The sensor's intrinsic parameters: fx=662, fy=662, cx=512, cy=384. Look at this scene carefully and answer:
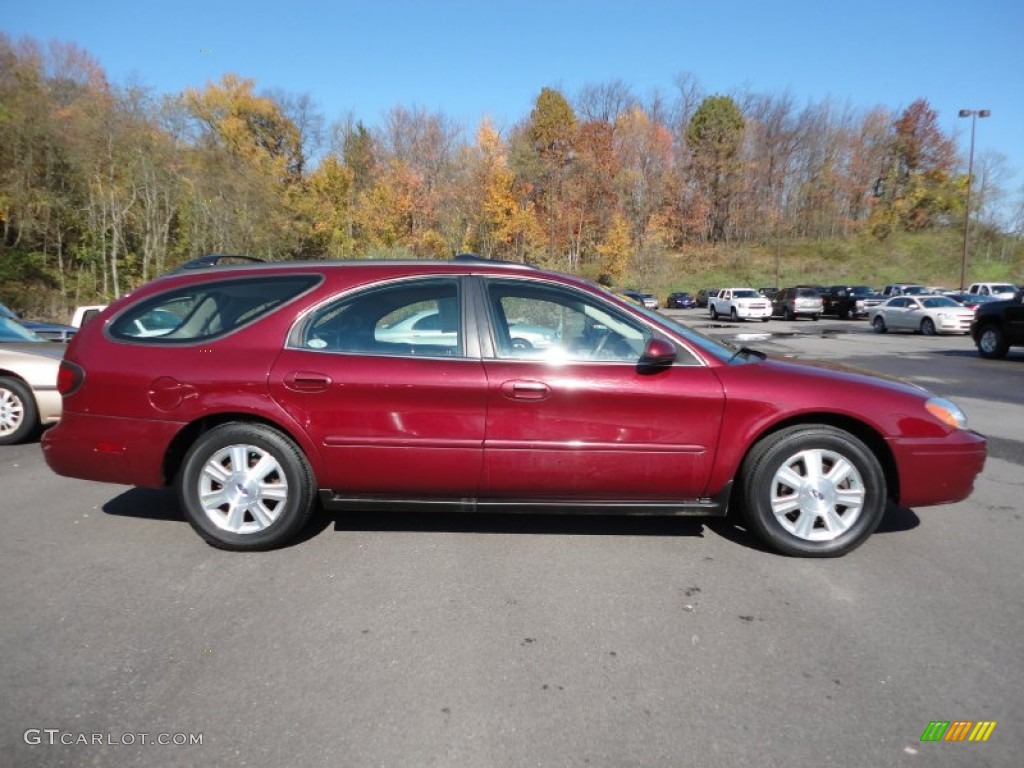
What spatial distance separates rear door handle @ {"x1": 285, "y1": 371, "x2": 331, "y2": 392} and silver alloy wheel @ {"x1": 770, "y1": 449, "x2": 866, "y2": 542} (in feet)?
8.66

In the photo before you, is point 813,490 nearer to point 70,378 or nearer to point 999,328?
point 70,378

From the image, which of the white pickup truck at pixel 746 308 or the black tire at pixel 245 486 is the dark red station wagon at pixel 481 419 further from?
the white pickup truck at pixel 746 308

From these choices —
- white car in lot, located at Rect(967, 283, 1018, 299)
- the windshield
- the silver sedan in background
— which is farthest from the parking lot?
white car in lot, located at Rect(967, 283, 1018, 299)

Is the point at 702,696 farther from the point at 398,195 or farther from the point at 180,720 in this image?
the point at 398,195

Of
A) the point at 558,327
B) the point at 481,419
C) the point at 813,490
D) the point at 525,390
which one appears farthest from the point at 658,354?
the point at 813,490

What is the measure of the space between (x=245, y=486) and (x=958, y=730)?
11.7ft

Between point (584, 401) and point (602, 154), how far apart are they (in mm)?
55844

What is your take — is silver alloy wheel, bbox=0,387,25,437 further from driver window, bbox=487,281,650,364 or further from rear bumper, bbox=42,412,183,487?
driver window, bbox=487,281,650,364

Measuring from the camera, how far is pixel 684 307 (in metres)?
54.4

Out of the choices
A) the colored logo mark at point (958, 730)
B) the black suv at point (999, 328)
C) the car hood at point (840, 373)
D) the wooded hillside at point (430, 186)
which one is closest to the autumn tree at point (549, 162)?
the wooded hillside at point (430, 186)

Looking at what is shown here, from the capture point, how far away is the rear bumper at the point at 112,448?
3.93 metres

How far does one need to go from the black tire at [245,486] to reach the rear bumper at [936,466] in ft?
11.4

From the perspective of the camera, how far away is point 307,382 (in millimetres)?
3814

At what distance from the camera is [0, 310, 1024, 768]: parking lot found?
2.31 m
